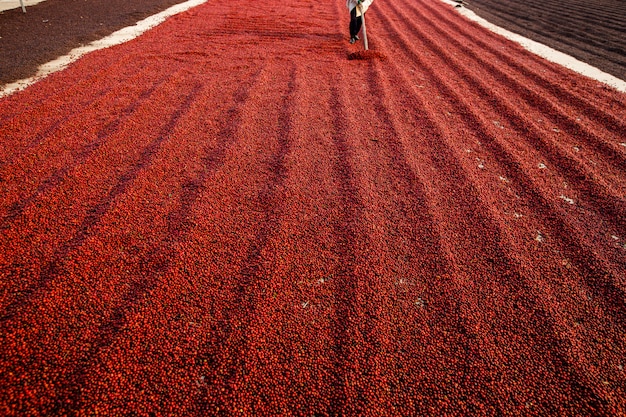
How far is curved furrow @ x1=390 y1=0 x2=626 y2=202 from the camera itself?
3499mm

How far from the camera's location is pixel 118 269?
2.44 m

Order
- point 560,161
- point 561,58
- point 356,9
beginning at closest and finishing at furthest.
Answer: point 560,161 → point 356,9 → point 561,58

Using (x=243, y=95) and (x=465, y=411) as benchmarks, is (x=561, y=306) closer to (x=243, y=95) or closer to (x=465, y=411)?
(x=465, y=411)

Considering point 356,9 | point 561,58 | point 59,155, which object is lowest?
point 59,155

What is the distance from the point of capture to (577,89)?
218 inches

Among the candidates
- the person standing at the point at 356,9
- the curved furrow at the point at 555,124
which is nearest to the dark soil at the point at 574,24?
the curved furrow at the point at 555,124

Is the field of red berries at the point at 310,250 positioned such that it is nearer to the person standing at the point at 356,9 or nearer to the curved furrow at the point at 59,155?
the curved furrow at the point at 59,155

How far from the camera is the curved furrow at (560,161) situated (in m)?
3.14

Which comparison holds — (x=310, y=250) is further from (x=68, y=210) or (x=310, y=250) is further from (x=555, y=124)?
(x=555, y=124)

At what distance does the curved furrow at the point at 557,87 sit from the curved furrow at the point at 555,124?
0.07m

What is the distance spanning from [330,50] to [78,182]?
211 inches

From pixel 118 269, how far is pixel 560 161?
13.8 feet

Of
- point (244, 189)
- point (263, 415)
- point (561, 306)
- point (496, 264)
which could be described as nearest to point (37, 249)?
point (244, 189)

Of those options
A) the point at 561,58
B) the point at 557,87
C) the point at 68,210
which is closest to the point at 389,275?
the point at 68,210
